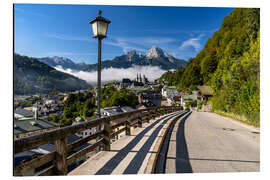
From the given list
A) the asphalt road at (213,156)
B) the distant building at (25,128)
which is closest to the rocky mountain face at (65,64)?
the distant building at (25,128)

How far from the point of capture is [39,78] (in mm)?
6422

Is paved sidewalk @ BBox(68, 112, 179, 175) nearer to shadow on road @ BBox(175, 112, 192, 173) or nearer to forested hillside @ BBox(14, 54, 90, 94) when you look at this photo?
shadow on road @ BBox(175, 112, 192, 173)

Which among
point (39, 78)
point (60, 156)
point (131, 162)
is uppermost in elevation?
point (39, 78)

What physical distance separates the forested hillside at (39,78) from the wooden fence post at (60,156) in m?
2.16

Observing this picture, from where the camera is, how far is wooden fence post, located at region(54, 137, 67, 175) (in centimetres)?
251

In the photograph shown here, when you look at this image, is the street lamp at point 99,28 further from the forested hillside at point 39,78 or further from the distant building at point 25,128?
the forested hillside at point 39,78

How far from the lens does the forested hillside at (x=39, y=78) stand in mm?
4384

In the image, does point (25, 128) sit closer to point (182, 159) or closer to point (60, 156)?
point (60, 156)

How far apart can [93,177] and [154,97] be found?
7010 cm

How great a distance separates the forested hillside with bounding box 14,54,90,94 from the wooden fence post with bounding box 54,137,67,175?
2165 mm

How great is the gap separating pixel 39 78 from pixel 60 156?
4766 mm

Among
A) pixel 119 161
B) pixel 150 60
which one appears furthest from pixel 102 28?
pixel 150 60
